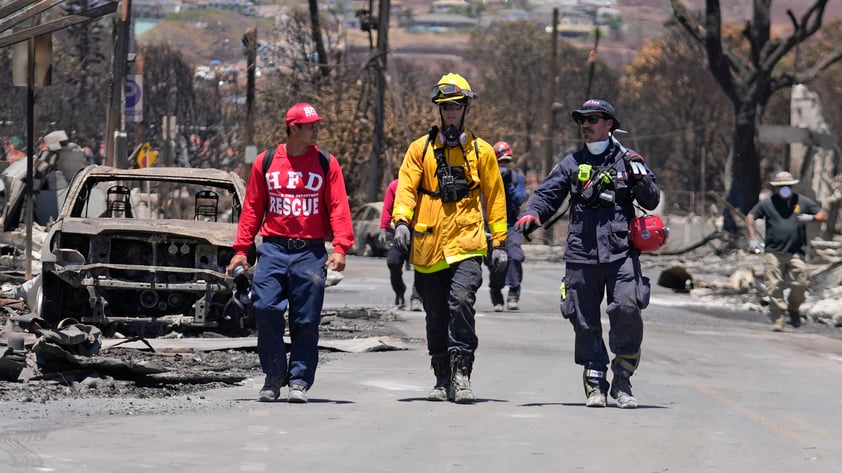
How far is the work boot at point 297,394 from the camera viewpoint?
10277 mm

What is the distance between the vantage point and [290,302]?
34.3 feet

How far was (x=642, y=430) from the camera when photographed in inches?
367

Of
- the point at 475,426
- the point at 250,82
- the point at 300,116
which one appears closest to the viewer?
the point at 475,426

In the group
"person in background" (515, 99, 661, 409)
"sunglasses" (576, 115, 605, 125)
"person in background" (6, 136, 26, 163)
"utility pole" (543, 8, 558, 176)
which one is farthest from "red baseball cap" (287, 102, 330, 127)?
"utility pole" (543, 8, 558, 176)

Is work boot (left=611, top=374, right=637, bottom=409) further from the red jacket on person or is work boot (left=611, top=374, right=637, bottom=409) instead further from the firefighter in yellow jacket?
the red jacket on person

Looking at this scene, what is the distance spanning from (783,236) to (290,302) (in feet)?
34.0

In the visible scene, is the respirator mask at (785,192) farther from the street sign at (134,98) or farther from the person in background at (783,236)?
the street sign at (134,98)

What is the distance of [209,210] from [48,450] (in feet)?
27.4

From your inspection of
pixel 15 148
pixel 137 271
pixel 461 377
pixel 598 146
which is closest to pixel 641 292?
pixel 598 146

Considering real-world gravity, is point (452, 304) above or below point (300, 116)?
below

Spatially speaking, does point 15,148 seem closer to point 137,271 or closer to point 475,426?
point 137,271

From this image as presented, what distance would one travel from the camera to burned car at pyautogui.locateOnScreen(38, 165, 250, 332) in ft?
46.8

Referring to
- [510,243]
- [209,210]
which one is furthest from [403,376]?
[510,243]

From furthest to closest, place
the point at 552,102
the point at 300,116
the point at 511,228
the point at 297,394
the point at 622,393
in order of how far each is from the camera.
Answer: the point at 552,102
the point at 511,228
the point at 622,393
the point at 300,116
the point at 297,394
